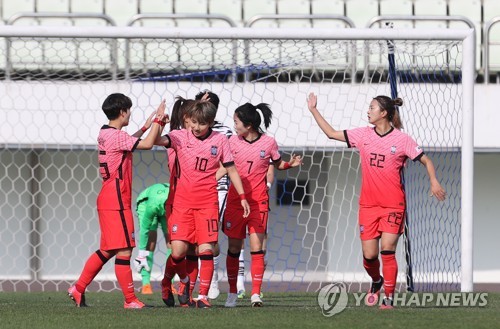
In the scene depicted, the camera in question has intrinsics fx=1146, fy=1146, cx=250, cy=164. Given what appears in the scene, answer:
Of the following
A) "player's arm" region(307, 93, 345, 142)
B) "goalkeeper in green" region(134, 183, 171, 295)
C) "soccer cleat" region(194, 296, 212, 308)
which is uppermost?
"player's arm" region(307, 93, 345, 142)

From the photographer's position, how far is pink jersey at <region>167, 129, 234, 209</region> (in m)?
8.88

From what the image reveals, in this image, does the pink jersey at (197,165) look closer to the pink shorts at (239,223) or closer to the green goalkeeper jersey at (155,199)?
the pink shorts at (239,223)

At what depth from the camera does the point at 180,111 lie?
30.7 feet

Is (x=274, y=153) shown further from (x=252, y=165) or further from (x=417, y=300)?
(x=417, y=300)

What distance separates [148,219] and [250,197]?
270 cm

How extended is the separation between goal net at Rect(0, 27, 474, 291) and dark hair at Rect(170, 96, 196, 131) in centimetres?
225

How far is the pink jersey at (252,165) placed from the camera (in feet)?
31.1

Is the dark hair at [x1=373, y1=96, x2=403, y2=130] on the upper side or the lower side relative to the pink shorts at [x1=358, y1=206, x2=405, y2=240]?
upper

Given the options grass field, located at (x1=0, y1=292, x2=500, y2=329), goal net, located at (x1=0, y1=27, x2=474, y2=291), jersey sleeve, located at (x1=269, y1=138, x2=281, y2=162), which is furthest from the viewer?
goal net, located at (x1=0, y1=27, x2=474, y2=291)

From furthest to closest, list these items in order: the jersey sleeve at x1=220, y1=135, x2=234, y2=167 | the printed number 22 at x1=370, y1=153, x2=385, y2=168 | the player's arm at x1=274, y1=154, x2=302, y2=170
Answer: the player's arm at x1=274, y1=154, x2=302, y2=170, the printed number 22 at x1=370, y1=153, x2=385, y2=168, the jersey sleeve at x1=220, y1=135, x2=234, y2=167

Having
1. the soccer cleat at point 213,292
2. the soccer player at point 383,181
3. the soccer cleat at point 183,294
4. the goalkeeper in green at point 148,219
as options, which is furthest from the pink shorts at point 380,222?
the goalkeeper in green at point 148,219

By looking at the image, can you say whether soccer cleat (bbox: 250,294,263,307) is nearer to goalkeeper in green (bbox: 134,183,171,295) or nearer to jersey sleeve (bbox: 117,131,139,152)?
jersey sleeve (bbox: 117,131,139,152)

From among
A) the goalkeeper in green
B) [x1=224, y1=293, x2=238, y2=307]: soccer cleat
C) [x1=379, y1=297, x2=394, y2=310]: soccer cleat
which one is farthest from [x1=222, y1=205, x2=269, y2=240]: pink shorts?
the goalkeeper in green

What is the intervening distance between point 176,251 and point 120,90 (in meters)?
5.47
